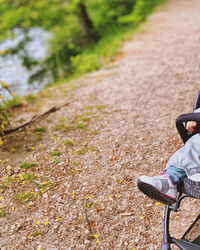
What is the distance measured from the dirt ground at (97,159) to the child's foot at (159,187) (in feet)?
1.92

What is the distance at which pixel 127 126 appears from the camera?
4027mm

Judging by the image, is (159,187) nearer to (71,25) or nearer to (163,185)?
(163,185)

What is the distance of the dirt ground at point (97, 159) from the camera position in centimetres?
250

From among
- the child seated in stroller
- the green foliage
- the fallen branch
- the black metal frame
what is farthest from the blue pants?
the green foliage

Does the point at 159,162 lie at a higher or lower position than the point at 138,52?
lower

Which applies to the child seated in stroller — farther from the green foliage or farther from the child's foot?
the green foliage

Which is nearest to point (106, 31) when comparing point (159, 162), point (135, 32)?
point (135, 32)

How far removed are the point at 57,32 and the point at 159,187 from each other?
11.0 meters

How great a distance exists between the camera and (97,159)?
134 inches

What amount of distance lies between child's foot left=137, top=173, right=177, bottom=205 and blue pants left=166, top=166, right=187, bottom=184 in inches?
1.3

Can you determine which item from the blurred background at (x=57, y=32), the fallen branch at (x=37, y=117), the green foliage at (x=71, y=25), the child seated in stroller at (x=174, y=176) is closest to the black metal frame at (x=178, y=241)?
the child seated in stroller at (x=174, y=176)

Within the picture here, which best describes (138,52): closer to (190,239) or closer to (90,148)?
(90,148)

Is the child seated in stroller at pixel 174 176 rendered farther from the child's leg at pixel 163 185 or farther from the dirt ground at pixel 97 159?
the dirt ground at pixel 97 159

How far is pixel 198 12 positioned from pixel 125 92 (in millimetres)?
5775
